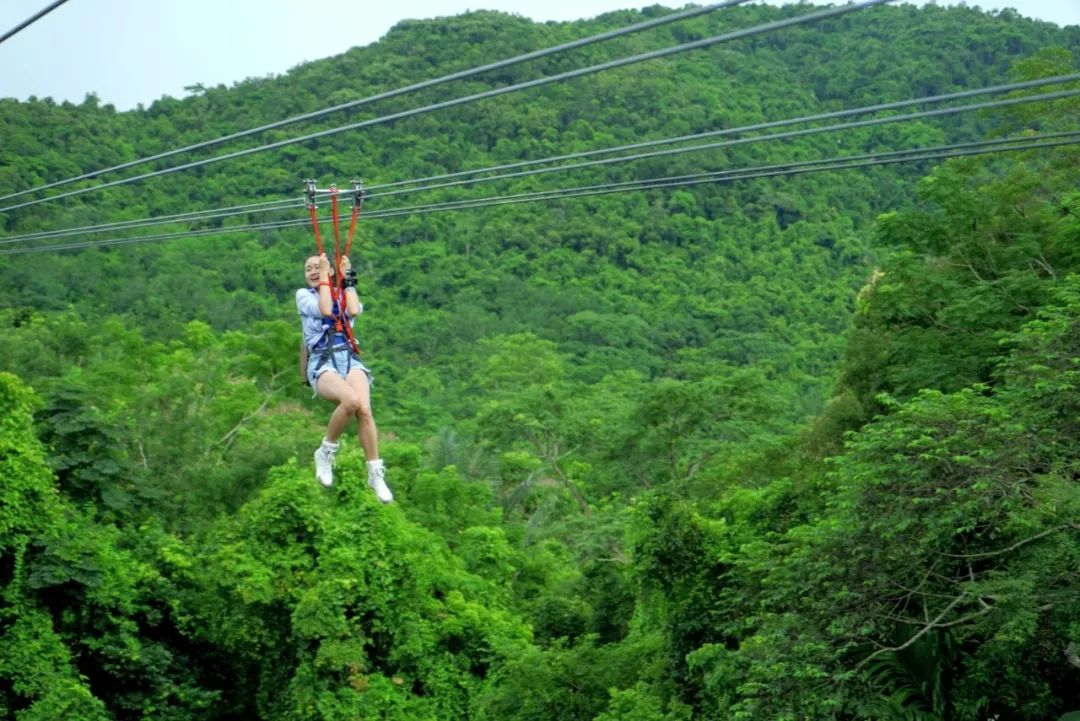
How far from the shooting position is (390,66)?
2192 inches

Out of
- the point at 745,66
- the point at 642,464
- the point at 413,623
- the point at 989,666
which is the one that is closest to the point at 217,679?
the point at 413,623

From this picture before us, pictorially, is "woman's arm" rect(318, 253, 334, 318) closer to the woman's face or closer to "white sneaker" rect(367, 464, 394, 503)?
the woman's face

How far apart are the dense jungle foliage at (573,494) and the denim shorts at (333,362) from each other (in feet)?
11.5

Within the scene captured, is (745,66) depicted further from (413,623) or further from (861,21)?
(413,623)

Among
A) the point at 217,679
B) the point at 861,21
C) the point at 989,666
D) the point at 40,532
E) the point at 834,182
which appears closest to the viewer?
the point at 989,666

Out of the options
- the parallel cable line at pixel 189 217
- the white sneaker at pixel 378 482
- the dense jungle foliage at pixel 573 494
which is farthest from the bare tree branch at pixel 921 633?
the parallel cable line at pixel 189 217

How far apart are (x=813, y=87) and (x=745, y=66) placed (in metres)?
→ 3.36

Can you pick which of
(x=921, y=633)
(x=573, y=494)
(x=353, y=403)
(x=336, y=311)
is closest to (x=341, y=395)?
(x=353, y=403)

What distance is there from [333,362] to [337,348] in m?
0.06

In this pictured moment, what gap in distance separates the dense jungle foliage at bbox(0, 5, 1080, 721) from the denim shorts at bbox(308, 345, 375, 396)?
3509 millimetres

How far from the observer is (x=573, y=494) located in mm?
21312

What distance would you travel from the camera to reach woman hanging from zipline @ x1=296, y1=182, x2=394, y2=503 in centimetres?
643

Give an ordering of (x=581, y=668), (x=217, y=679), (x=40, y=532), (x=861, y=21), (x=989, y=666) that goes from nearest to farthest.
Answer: (x=989, y=666), (x=581, y=668), (x=40, y=532), (x=217, y=679), (x=861, y=21)

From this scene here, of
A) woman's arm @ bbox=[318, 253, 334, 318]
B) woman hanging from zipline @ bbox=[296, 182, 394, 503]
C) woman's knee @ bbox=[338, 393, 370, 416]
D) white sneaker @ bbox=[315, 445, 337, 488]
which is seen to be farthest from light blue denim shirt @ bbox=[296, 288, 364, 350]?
white sneaker @ bbox=[315, 445, 337, 488]
